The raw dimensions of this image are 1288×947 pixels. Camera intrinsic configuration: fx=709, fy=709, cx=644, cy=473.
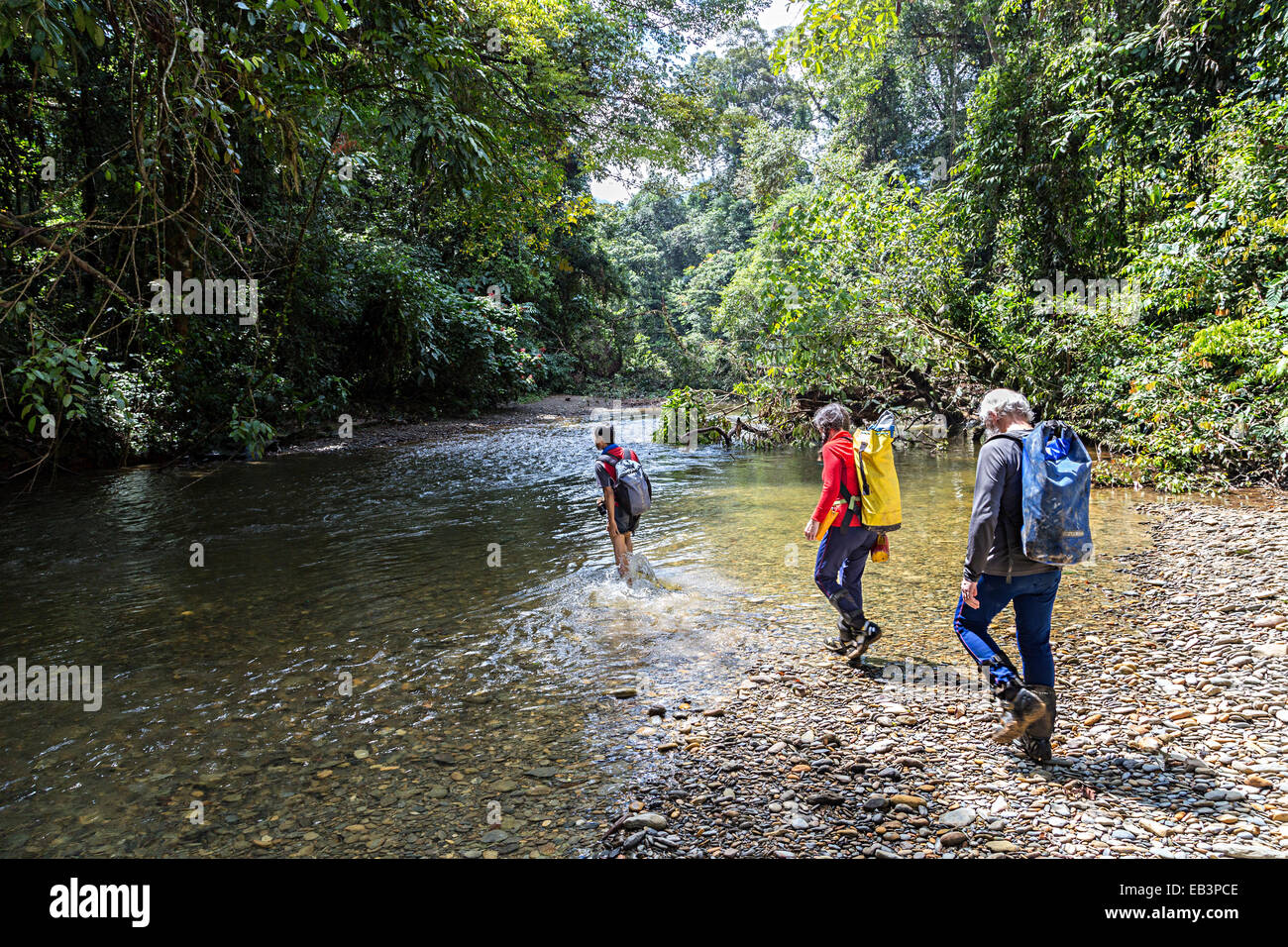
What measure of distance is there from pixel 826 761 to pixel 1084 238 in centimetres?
1334

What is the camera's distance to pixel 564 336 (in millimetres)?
29953

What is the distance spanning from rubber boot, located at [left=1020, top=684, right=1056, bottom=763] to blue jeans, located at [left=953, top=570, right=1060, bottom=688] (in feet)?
0.17

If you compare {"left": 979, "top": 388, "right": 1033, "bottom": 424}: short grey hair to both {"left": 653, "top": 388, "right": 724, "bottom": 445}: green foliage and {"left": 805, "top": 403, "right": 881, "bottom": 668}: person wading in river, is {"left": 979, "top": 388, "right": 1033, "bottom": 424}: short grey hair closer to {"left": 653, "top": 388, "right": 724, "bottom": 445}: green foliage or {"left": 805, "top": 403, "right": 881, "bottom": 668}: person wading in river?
{"left": 805, "top": 403, "right": 881, "bottom": 668}: person wading in river

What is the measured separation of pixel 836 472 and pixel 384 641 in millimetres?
3708

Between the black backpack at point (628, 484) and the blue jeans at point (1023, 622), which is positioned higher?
the black backpack at point (628, 484)

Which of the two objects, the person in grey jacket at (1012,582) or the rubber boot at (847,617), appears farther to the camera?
the rubber boot at (847,617)

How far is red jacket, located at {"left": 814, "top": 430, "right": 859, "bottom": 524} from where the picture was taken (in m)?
4.82

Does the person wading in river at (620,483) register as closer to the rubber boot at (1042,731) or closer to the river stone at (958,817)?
the rubber boot at (1042,731)

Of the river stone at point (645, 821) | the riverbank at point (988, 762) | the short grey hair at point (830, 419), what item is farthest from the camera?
the short grey hair at point (830, 419)

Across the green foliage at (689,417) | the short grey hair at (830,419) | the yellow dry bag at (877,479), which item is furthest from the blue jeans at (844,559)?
the green foliage at (689,417)

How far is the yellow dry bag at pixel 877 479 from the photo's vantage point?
4754 mm

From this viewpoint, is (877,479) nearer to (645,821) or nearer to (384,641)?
(645,821)

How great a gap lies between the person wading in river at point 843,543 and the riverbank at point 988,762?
0.80 feet

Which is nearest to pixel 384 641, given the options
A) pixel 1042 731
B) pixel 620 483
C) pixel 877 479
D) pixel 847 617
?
pixel 620 483
